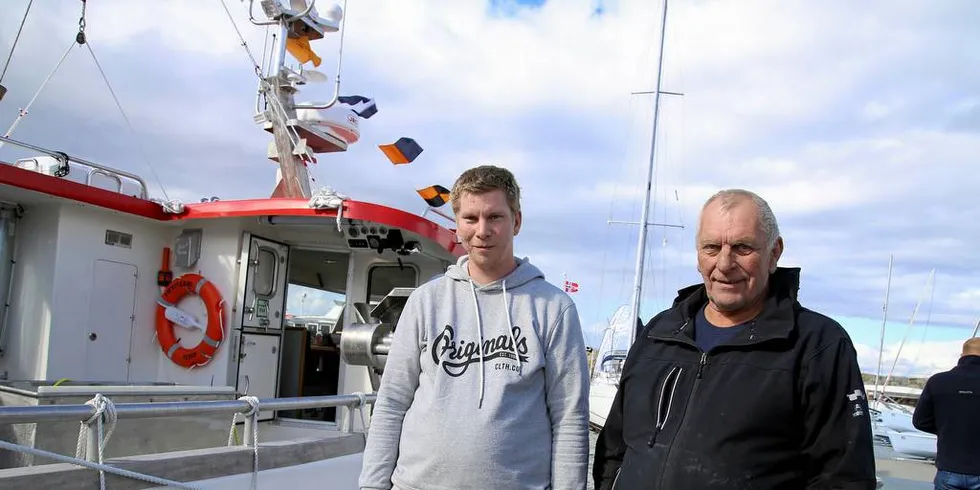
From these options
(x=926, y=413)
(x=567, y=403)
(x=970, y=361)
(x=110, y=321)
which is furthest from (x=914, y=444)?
(x=567, y=403)

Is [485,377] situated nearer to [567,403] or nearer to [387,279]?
[567,403]

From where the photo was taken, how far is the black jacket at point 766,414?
1911mm

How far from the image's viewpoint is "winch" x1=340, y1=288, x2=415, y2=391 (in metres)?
5.79

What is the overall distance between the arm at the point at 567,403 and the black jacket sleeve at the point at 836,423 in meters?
0.66

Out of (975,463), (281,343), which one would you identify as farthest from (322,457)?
(975,463)

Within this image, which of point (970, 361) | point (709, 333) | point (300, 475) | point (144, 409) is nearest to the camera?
point (709, 333)

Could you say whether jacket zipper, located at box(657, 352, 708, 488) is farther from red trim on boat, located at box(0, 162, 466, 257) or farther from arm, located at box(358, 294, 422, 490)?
red trim on boat, located at box(0, 162, 466, 257)

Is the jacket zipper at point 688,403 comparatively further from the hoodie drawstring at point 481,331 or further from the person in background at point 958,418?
the person in background at point 958,418

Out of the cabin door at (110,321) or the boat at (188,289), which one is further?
the cabin door at (110,321)

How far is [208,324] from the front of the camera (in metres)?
7.31

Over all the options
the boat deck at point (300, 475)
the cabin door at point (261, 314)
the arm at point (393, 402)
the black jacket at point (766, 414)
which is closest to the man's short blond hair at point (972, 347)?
the boat deck at point (300, 475)

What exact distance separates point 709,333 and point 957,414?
14.4 feet

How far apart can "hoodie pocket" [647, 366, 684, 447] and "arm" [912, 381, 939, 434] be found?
14.9 feet

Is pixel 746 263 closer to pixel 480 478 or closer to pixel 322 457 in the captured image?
pixel 480 478
